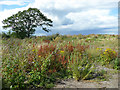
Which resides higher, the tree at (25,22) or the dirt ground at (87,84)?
the tree at (25,22)

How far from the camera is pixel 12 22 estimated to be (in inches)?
955

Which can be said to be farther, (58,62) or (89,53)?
(89,53)

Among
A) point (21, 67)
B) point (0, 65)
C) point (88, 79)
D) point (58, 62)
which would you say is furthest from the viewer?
point (58, 62)

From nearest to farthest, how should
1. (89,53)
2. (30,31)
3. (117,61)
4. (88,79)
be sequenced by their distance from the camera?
(88,79)
(117,61)
(89,53)
(30,31)

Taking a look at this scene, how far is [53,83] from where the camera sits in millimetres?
3689

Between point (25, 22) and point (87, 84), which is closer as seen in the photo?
point (87, 84)

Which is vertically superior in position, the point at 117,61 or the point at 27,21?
the point at 27,21

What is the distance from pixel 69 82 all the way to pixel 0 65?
1.79 m

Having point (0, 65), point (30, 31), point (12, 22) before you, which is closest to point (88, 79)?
point (0, 65)

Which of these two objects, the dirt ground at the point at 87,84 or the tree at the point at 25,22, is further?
the tree at the point at 25,22

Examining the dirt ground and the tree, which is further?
the tree

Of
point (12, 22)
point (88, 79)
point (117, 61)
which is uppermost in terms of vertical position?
point (12, 22)

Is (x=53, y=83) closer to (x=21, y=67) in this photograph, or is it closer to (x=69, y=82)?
(x=69, y=82)

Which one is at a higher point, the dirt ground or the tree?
the tree
